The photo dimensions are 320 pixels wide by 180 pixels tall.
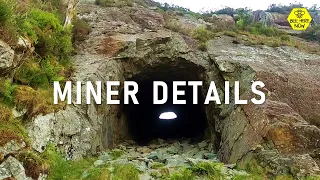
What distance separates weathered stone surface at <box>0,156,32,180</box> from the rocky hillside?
2 centimetres

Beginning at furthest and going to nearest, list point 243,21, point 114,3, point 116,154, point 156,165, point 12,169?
point 243,21 < point 114,3 < point 116,154 < point 156,165 < point 12,169

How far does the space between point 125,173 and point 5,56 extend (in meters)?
3.82

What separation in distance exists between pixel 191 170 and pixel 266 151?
2.36 metres

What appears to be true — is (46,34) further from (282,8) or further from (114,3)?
(282,8)

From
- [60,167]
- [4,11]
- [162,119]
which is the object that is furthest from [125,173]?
[162,119]

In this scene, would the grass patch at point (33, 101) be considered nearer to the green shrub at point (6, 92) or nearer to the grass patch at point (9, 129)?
the green shrub at point (6, 92)

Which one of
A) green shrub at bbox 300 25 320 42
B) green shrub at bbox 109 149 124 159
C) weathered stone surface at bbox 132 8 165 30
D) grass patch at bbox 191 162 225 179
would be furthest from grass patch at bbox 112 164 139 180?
green shrub at bbox 300 25 320 42

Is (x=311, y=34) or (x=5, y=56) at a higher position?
(x=311, y=34)

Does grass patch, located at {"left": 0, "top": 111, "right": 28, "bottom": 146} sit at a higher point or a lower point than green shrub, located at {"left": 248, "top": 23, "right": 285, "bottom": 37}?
lower

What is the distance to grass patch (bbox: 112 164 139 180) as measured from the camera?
8.69 m

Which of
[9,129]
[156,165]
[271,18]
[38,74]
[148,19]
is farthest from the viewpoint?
[271,18]

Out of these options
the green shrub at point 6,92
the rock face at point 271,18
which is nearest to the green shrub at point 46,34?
the green shrub at point 6,92

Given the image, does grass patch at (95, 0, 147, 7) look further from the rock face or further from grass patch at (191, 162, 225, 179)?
the rock face

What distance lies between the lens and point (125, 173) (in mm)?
8766
